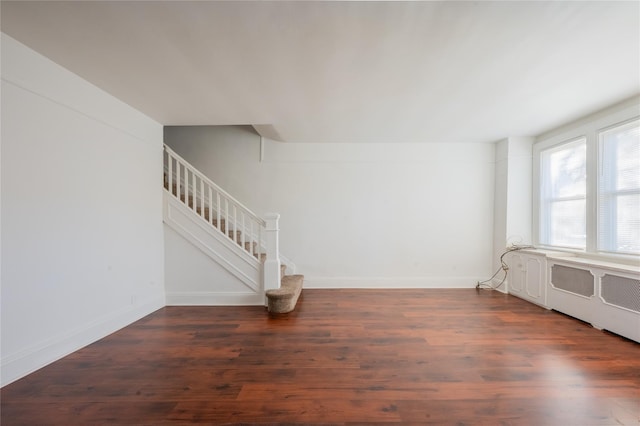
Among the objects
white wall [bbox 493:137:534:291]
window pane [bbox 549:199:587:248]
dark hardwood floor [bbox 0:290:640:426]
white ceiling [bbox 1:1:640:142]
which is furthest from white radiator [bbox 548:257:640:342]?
white ceiling [bbox 1:1:640:142]

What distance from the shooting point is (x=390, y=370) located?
81.1 inches

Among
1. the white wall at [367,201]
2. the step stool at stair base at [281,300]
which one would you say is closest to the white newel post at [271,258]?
the step stool at stair base at [281,300]

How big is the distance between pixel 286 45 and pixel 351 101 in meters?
1.15

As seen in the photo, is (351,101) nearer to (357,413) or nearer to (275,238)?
(275,238)

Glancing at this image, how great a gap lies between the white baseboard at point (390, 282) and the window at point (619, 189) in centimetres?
189

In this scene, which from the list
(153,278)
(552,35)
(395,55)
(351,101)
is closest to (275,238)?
(153,278)

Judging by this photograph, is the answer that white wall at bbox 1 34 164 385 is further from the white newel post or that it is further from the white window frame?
the white window frame

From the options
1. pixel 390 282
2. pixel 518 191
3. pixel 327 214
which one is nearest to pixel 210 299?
pixel 327 214

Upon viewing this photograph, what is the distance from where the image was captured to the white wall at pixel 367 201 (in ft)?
15.2

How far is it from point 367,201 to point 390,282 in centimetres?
151

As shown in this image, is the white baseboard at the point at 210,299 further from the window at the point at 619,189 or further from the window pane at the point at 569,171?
the window pane at the point at 569,171

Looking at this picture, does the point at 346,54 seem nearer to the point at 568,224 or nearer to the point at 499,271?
the point at 568,224

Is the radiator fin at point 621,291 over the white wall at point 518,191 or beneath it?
beneath

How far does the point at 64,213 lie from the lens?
7.62 feet
